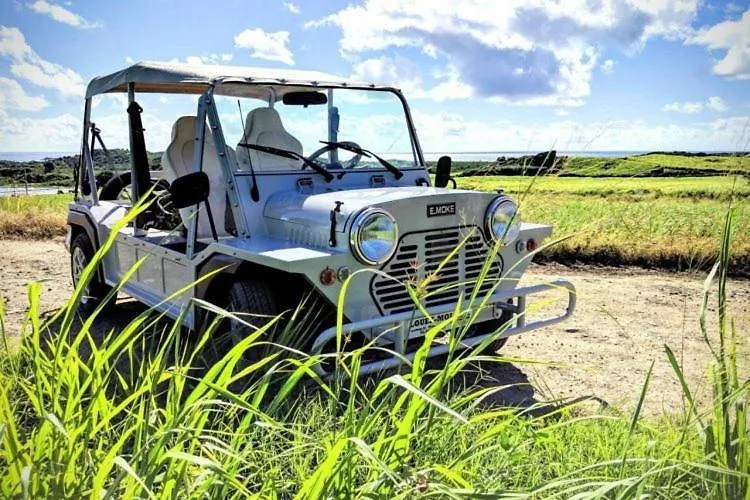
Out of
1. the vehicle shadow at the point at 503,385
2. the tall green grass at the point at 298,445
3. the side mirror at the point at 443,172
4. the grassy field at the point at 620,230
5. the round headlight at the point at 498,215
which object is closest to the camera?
the tall green grass at the point at 298,445

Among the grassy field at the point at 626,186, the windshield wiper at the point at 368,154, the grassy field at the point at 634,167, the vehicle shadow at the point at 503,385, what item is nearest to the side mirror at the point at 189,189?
the windshield wiper at the point at 368,154

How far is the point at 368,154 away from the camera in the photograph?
17.2 ft

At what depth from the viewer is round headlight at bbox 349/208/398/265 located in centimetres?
384

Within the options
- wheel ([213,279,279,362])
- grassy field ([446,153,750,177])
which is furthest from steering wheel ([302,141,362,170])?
grassy field ([446,153,750,177])

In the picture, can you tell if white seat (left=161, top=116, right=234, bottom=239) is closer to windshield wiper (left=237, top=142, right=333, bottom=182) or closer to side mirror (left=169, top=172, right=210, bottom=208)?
windshield wiper (left=237, top=142, right=333, bottom=182)

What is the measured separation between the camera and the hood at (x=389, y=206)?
4.06 metres

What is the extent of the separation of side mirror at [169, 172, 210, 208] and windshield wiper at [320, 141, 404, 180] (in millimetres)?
1288

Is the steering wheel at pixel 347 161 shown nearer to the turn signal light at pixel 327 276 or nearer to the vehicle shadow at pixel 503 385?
the turn signal light at pixel 327 276

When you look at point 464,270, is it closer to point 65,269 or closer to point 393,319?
point 393,319

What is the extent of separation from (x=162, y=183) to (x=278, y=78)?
1.70m

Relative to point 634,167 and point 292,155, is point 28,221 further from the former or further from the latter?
point 634,167

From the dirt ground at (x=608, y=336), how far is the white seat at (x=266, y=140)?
1.53 meters

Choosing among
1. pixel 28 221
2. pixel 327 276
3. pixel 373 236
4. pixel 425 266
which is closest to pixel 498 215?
pixel 425 266

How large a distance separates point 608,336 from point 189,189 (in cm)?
374
